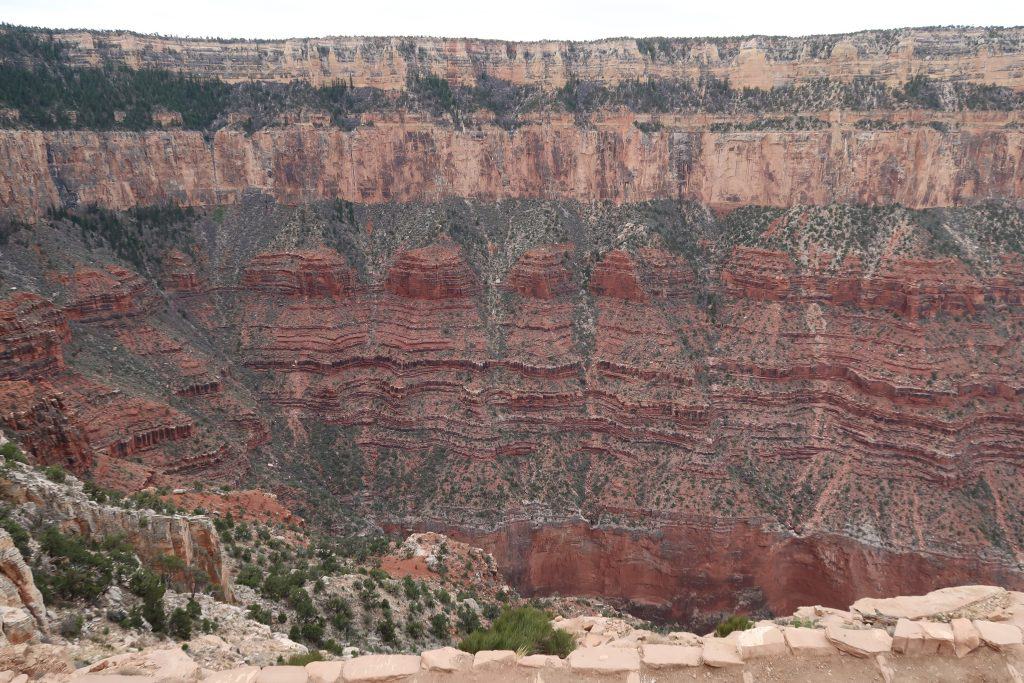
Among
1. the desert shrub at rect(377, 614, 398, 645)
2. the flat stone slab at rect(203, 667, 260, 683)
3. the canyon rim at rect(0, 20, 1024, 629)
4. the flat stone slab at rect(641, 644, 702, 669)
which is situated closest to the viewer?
the flat stone slab at rect(203, 667, 260, 683)

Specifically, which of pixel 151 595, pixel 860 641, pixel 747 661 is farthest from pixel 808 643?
pixel 151 595

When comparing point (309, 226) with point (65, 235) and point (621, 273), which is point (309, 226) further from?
point (621, 273)

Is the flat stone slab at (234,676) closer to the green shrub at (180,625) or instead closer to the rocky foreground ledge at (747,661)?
the rocky foreground ledge at (747,661)

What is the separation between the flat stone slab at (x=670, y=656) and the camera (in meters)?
19.6

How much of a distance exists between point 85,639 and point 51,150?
176ft

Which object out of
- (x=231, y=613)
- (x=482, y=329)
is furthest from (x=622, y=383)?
(x=231, y=613)

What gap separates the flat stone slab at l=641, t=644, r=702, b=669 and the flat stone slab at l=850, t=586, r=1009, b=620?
7130mm

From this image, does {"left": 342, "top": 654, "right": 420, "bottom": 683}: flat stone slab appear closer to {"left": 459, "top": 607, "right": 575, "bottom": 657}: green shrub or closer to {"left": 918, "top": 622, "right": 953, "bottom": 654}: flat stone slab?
{"left": 459, "top": 607, "right": 575, "bottom": 657}: green shrub

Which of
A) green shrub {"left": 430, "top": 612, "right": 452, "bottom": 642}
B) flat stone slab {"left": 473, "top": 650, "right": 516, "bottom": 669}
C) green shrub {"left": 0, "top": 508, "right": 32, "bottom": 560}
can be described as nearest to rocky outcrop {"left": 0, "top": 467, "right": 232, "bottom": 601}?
green shrub {"left": 0, "top": 508, "right": 32, "bottom": 560}

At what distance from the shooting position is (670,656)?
1986cm

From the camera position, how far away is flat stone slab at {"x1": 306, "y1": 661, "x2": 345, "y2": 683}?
1839 cm

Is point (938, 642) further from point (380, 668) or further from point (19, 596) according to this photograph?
point (19, 596)

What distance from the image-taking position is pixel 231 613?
83.2ft

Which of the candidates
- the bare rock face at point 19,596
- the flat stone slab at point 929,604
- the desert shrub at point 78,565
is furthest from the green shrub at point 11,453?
the flat stone slab at point 929,604
